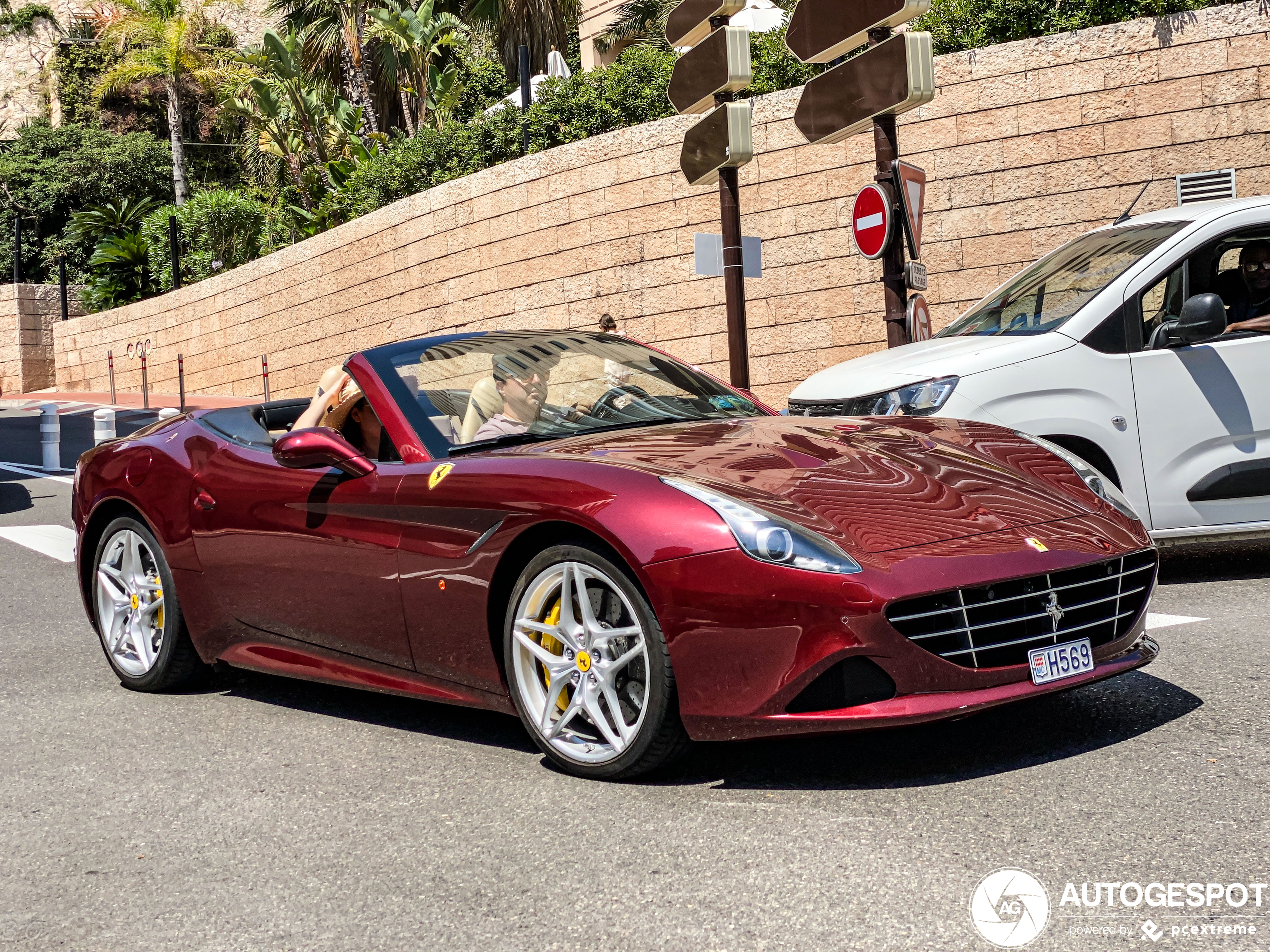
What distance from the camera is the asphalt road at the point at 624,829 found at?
9.68 feet

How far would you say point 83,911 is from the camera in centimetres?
325

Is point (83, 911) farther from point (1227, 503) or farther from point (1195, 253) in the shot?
point (1195, 253)

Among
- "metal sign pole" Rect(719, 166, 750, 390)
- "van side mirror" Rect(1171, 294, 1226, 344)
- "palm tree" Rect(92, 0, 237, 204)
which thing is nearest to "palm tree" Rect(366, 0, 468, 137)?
"palm tree" Rect(92, 0, 237, 204)

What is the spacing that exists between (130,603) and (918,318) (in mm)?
6982

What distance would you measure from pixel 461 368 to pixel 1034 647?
2197 millimetres

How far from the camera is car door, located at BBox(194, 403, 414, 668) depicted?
14.9ft

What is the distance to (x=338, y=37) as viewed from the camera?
3703 centimetres

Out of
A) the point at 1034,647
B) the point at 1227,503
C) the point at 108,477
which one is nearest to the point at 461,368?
the point at 108,477

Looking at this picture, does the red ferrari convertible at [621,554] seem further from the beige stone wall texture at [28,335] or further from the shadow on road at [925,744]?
the beige stone wall texture at [28,335]

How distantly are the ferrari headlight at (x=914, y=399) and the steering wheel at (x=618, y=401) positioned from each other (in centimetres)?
191

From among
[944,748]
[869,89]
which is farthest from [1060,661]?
[869,89]

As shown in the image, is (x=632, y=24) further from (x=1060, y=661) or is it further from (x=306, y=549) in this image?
(x=1060, y=661)

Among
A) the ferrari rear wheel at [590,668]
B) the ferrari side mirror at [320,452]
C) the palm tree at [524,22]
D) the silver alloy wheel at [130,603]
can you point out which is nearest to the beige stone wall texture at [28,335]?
the palm tree at [524,22]

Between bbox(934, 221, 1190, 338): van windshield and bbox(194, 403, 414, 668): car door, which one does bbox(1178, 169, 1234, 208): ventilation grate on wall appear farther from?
bbox(194, 403, 414, 668): car door
